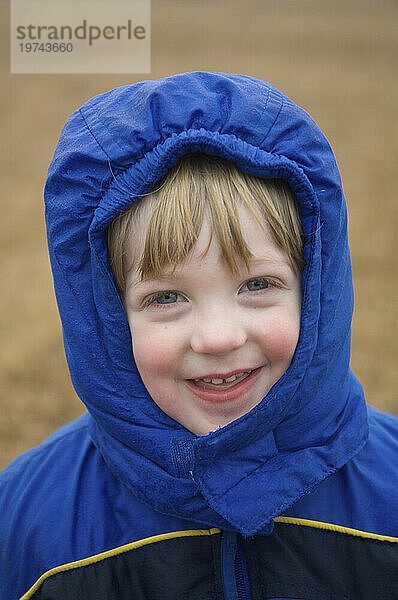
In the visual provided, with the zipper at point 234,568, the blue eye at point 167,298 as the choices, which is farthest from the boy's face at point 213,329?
the zipper at point 234,568

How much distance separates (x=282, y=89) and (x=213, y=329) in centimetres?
657

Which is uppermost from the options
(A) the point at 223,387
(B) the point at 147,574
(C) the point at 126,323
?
(C) the point at 126,323

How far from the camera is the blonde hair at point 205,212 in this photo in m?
1.24

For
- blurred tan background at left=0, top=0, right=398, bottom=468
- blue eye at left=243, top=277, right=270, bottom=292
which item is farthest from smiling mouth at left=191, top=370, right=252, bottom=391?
blurred tan background at left=0, top=0, right=398, bottom=468

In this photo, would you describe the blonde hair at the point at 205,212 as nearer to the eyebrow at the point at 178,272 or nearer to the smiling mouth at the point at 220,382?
the eyebrow at the point at 178,272

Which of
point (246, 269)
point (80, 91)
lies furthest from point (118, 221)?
point (80, 91)

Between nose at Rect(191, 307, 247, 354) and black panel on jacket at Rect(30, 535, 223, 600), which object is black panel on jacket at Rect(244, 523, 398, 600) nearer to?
black panel on jacket at Rect(30, 535, 223, 600)

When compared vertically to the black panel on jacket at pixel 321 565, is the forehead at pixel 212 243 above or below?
above

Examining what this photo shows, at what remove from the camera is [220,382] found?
4.36 ft

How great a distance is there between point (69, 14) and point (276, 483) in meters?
4.71

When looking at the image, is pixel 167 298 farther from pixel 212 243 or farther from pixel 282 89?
pixel 282 89

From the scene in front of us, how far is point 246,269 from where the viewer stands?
125 centimetres
